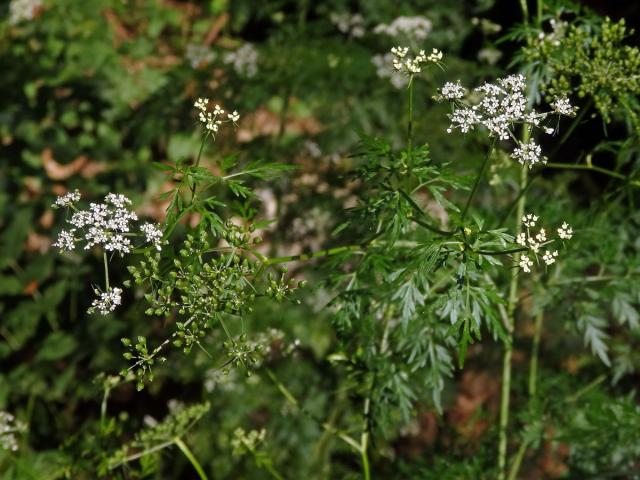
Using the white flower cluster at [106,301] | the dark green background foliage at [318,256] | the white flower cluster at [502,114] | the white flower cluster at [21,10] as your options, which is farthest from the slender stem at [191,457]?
the white flower cluster at [21,10]

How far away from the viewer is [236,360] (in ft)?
5.90

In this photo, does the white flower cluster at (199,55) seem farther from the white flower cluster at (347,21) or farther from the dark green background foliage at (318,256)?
the white flower cluster at (347,21)

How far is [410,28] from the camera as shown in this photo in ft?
12.6

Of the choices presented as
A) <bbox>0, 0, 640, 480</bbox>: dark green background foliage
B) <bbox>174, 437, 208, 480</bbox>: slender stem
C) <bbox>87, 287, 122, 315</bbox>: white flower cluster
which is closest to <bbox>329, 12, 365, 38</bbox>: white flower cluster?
<bbox>0, 0, 640, 480</bbox>: dark green background foliage

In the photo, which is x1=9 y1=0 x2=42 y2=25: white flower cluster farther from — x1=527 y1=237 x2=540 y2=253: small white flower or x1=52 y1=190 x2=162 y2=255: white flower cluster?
x1=527 y1=237 x2=540 y2=253: small white flower

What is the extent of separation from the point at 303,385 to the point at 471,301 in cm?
218

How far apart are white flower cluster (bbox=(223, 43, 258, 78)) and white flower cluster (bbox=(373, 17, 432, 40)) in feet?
2.35

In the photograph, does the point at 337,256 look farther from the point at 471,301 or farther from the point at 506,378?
the point at 506,378

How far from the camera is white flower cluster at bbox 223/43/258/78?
13.1 ft

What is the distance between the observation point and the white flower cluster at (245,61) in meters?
4.00

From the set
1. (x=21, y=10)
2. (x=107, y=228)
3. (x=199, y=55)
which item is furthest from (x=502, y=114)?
(x=21, y=10)

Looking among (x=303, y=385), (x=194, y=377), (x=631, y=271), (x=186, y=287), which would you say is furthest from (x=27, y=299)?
(x=631, y=271)

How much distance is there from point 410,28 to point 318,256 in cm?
200

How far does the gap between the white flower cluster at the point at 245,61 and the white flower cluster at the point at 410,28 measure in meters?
0.72
